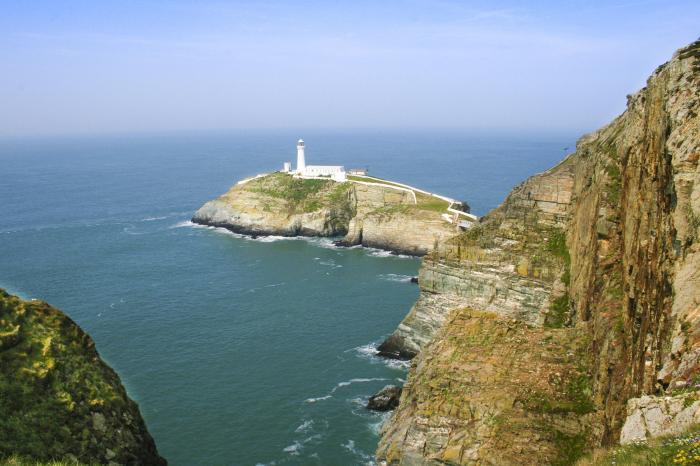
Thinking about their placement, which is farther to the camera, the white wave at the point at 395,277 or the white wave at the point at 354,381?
the white wave at the point at 395,277

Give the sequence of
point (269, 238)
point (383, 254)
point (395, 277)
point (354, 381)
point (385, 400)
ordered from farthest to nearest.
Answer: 1. point (269, 238)
2. point (383, 254)
3. point (395, 277)
4. point (354, 381)
5. point (385, 400)

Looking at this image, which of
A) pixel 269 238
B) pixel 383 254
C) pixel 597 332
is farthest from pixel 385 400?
pixel 269 238

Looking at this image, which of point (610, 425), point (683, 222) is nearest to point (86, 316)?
point (610, 425)

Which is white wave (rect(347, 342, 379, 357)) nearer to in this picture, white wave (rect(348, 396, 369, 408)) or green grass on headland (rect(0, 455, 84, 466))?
white wave (rect(348, 396, 369, 408))

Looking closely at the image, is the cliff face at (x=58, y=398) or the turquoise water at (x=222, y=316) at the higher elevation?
the cliff face at (x=58, y=398)

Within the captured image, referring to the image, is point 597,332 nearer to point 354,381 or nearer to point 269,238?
point 354,381

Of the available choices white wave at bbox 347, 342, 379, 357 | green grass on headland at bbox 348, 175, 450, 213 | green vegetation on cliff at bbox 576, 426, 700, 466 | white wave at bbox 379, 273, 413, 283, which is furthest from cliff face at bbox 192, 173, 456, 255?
green vegetation on cliff at bbox 576, 426, 700, 466

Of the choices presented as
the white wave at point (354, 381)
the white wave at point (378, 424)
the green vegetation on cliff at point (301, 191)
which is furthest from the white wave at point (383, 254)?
the white wave at point (378, 424)

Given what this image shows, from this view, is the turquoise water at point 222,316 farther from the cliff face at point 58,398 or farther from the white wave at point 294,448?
the cliff face at point 58,398
